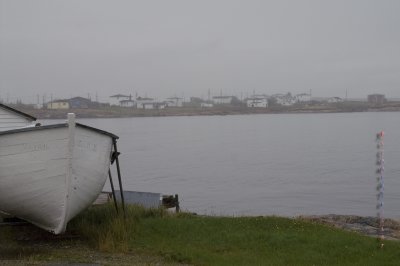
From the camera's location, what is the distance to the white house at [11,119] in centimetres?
→ 1320

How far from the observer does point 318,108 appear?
643 feet

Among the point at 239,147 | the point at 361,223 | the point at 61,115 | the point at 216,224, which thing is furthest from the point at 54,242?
the point at 61,115

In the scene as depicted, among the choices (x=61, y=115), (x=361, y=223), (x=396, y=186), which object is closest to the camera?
(x=361, y=223)

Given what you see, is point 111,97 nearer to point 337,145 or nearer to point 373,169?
point 337,145

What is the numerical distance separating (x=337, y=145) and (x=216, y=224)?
49144 millimetres

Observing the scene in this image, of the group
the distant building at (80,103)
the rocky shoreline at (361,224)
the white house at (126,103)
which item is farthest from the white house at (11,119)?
the white house at (126,103)

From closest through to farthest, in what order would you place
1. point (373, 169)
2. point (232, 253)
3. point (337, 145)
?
point (232, 253) < point (373, 169) < point (337, 145)

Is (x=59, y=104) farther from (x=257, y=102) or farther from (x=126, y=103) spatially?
(x=257, y=102)

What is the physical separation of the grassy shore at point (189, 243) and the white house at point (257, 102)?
181849 mm

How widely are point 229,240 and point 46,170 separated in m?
3.61

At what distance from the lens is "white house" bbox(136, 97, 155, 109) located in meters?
187

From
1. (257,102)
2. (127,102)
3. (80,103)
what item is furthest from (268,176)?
(257,102)

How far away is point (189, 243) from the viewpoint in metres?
10.5

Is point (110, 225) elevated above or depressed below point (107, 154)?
below
